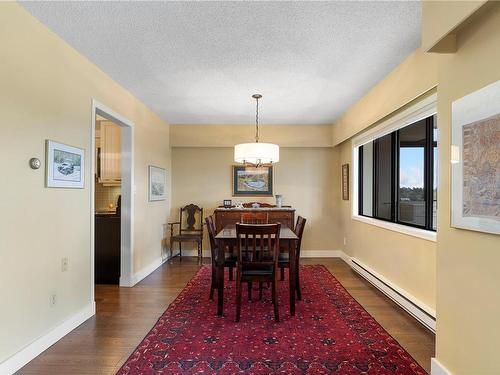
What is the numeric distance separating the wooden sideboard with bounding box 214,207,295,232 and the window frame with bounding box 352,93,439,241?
1075mm

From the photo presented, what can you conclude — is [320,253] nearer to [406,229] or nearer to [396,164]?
[396,164]

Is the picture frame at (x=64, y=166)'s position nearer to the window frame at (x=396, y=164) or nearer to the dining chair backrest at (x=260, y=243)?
the dining chair backrest at (x=260, y=243)

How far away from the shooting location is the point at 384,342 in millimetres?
2514

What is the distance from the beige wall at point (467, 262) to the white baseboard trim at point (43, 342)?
2.81 metres

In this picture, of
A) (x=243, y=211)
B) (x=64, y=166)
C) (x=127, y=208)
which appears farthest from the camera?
(x=243, y=211)

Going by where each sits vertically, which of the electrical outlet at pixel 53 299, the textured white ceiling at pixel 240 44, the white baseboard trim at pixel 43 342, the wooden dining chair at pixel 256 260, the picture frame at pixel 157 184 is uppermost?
the textured white ceiling at pixel 240 44

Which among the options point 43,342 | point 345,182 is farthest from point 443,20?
point 345,182

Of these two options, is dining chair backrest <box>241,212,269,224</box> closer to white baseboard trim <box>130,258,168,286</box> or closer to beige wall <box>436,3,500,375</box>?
white baseboard trim <box>130,258,168,286</box>

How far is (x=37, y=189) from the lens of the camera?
236cm

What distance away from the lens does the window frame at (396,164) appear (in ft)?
9.66

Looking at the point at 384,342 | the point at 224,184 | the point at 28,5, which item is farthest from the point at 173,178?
the point at 384,342

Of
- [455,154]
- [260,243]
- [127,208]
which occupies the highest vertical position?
[455,154]

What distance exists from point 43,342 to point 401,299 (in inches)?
129

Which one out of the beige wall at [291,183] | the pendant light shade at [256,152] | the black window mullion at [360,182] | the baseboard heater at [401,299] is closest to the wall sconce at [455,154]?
the baseboard heater at [401,299]
